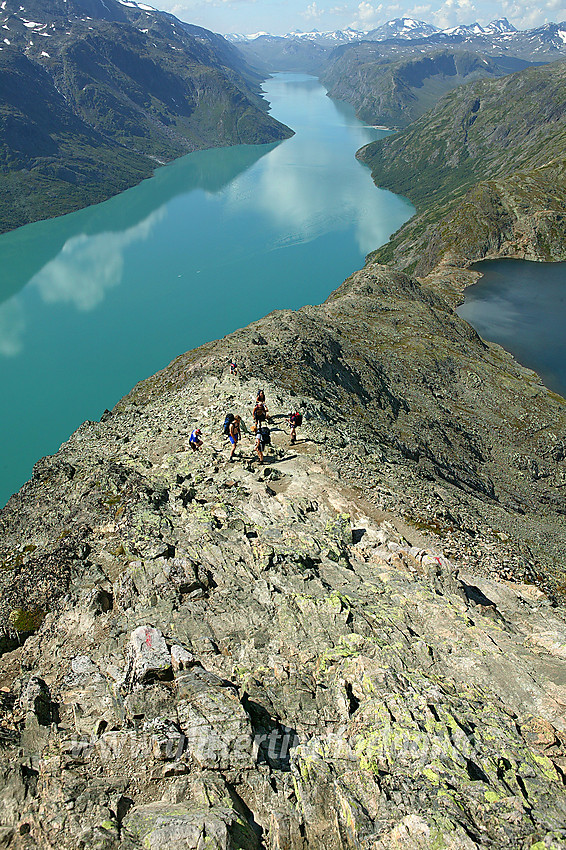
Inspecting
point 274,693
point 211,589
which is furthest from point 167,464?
point 274,693

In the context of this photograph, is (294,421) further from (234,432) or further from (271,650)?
(271,650)

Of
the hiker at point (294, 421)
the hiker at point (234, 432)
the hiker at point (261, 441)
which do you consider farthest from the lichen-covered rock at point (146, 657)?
the hiker at point (294, 421)

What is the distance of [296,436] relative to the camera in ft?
113

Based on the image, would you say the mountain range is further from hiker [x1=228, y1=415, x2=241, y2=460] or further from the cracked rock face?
hiker [x1=228, y1=415, x2=241, y2=460]

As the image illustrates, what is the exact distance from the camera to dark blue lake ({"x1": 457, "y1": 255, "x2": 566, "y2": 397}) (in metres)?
109

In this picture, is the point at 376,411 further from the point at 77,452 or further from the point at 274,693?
the point at 274,693

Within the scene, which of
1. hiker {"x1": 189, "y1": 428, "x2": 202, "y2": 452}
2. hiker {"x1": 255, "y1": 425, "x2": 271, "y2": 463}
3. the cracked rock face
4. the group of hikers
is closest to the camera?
the cracked rock face

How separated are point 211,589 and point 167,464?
41.2ft

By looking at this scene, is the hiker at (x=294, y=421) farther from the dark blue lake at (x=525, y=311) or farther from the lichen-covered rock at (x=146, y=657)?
the dark blue lake at (x=525, y=311)

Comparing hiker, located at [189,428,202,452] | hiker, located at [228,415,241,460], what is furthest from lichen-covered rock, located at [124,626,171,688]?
hiker, located at [189,428,202,452]

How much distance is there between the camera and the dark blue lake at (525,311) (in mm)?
109438

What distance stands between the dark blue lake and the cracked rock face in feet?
286

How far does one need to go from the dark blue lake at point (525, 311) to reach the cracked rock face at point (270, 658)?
87.2 m

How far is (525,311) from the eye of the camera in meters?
135
